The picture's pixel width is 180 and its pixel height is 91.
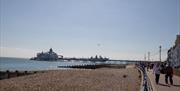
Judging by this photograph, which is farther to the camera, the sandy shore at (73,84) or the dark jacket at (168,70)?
the sandy shore at (73,84)

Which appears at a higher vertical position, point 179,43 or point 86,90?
point 179,43

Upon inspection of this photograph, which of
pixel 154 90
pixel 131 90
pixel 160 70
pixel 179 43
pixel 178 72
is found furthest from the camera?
pixel 179 43

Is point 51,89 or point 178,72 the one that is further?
point 178,72

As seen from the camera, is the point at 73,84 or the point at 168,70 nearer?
the point at 168,70

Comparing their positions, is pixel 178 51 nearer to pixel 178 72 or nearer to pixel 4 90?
pixel 178 72

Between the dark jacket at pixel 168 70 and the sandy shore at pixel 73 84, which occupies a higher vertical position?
the dark jacket at pixel 168 70

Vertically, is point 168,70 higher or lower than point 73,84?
higher

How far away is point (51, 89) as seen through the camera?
2144 centimetres

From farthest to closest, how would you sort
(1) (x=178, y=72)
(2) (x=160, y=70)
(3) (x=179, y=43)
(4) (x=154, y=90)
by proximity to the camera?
(3) (x=179, y=43)
(1) (x=178, y=72)
(2) (x=160, y=70)
(4) (x=154, y=90)

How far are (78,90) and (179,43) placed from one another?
169 feet

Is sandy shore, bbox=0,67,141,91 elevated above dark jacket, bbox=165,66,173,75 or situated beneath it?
situated beneath

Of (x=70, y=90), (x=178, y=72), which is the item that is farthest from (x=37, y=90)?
(x=178, y=72)

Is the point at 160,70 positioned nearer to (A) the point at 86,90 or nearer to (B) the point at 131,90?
(B) the point at 131,90

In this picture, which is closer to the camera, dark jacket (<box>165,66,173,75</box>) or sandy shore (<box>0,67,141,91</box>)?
dark jacket (<box>165,66,173,75</box>)
